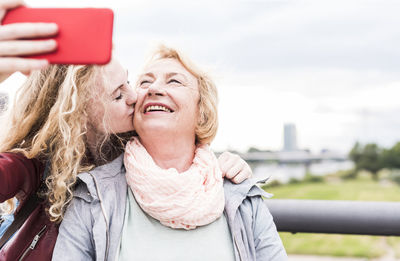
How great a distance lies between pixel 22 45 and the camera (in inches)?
34.9

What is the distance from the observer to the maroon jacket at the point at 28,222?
1486mm

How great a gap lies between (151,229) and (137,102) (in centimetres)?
55

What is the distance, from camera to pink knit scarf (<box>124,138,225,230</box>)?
172 centimetres

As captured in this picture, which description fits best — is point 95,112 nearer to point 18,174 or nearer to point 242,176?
point 18,174

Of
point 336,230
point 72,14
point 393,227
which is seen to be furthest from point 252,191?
point 72,14

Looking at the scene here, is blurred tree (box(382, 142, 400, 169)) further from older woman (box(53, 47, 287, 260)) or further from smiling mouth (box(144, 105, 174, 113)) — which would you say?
smiling mouth (box(144, 105, 174, 113))

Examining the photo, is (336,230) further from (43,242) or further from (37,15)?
(37,15)

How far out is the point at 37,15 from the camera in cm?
92

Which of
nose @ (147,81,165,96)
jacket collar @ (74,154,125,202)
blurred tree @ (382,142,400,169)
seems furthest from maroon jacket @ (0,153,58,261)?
blurred tree @ (382,142,400,169)

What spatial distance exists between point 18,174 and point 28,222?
22 cm

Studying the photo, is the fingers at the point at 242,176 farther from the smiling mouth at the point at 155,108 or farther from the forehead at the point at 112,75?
the forehead at the point at 112,75

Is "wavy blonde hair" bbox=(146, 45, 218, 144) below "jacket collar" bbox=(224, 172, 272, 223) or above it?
above

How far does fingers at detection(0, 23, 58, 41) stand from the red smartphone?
2 centimetres

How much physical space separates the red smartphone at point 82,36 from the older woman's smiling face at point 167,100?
96cm
